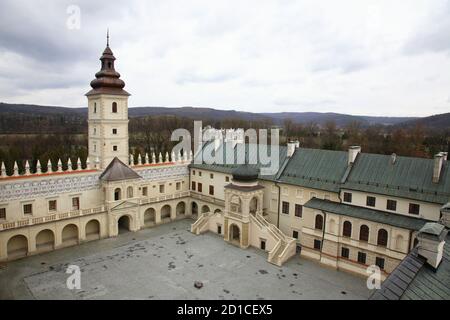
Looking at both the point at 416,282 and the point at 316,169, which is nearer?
the point at 416,282

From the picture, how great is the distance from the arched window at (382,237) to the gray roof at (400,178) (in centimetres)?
309

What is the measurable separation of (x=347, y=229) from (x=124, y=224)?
24101 mm

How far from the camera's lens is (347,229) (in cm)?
2656

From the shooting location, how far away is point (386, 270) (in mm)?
24594

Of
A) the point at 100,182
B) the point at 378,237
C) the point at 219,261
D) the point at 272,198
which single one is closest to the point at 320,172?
the point at 272,198

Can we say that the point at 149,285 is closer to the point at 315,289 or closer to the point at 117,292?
the point at 117,292

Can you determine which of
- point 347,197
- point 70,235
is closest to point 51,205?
point 70,235

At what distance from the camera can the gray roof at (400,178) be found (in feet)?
78.3

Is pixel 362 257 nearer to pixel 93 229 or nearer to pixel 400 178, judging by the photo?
pixel 400 178

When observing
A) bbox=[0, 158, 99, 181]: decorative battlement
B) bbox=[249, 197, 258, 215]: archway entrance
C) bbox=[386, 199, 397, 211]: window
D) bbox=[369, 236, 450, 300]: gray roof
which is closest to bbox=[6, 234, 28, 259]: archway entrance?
bbox=[0, 158, 99, 181]: decorative battlement

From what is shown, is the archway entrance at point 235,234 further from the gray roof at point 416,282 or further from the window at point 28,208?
the gray roof at point 416,282

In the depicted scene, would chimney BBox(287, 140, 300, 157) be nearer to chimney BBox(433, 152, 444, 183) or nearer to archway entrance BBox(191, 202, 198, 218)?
chimney BBox(433, 152, 444, 183)

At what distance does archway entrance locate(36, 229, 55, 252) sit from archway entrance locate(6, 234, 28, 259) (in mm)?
1111

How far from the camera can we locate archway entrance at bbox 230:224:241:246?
31.7m
